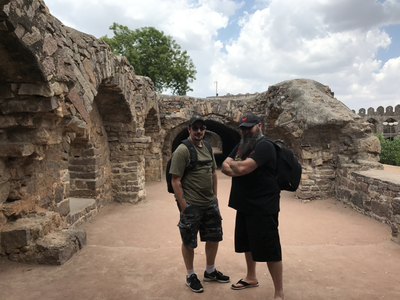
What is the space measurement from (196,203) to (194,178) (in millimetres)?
224

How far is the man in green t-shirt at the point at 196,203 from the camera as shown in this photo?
8.14 feet

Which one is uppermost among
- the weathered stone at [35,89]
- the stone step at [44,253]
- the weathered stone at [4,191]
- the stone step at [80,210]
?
the weathered stone at [35,89]

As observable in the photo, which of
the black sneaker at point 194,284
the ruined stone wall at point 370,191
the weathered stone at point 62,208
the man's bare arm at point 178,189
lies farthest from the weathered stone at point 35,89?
the ruined stone wall at point 370,191

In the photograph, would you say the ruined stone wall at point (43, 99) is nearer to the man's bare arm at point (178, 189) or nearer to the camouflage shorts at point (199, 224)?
the man's bare arm at point (178, 189)

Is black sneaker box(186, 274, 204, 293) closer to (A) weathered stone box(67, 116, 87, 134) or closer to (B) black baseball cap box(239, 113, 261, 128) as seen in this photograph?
(B) black baseball cap box(239, 113, 261, 128)

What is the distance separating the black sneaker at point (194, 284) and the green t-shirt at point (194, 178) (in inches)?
26.0

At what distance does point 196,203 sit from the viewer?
8.27 feet

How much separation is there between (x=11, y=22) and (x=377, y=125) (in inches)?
Result: 1196

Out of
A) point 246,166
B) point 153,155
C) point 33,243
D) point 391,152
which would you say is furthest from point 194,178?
point 391,152

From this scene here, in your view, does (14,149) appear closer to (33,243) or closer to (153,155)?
(33,243)

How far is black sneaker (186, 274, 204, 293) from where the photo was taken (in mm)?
2430

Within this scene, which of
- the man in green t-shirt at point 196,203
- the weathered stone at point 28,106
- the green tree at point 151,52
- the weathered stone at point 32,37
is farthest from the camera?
the green tree at point 151,52

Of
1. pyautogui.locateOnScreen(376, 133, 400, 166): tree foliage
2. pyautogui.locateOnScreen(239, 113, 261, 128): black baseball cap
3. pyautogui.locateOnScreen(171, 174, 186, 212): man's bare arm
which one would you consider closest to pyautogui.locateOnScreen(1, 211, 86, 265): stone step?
pyautogui.locateOnScreen(171, 174, 186, 212): man's bare arm

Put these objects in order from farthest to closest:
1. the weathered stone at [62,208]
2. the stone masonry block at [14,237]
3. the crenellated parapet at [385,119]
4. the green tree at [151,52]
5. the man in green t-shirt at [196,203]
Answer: the crenellated parapet at [385,119], the green tree at [151,52], the weathered stone at [62,208], the stone masonry block at [14,237], the man in green t-shirt at [196,203]
